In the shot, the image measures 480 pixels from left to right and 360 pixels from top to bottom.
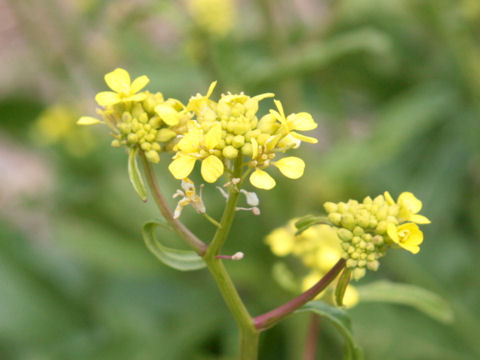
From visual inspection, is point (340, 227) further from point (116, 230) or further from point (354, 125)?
point (354, 125)

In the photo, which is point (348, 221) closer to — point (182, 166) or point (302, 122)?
point (302, 122)

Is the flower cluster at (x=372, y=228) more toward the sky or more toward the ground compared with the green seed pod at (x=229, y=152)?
more toward the ground

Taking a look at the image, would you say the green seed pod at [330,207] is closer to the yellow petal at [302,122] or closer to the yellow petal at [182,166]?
the yellow petal at [302,122]

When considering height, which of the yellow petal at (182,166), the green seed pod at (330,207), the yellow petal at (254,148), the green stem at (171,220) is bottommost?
the green seed pod at (330,207)

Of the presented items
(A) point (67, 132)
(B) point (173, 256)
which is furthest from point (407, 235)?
(A) point (67, 132)

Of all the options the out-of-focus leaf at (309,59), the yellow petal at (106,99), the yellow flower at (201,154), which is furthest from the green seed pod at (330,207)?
the out-of-focus leaf at (309,59)

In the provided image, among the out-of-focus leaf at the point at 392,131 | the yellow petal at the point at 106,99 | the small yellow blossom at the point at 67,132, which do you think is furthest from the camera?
the small yellow blossom at the point at 67,132

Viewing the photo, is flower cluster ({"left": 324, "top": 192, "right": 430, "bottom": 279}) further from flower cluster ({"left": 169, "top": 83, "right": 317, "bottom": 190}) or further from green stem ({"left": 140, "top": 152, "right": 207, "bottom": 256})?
green stem ({"left": 140, "top": 152, "right": 207, "bottom": 256})
